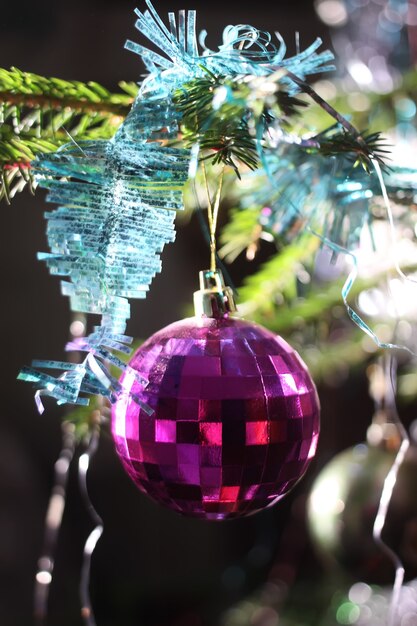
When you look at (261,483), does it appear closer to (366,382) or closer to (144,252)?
(144,252)

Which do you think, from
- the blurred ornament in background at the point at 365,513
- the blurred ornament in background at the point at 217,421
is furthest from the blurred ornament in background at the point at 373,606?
A: the blurred ornament in background at the point at 217,421

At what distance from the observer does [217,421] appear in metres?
0.25

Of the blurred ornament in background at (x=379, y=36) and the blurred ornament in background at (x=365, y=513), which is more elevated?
the blurred ornament in background at (x=379, y=36)

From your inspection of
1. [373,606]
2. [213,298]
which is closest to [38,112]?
[213,298]

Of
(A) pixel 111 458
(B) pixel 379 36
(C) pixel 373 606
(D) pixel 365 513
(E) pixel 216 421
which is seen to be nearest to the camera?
(E) pixel 216 421

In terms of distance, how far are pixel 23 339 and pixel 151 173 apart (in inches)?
30.0

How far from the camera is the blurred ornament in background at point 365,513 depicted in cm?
52

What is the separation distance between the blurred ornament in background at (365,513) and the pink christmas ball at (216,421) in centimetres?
27

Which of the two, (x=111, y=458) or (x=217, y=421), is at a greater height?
(x=217, y=421)

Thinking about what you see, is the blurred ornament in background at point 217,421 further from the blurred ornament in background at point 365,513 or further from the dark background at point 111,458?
the dark background at point 111,458

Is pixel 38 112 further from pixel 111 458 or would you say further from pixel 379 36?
pixel 111 458

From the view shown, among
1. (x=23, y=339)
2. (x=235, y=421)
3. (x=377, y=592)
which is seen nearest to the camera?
(x=235, y=421)

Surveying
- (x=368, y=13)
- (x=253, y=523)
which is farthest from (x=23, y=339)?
(x=368, y=13)

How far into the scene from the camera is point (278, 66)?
11.2 inches
